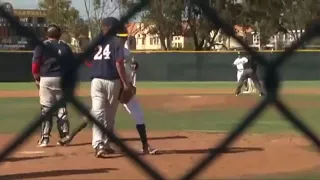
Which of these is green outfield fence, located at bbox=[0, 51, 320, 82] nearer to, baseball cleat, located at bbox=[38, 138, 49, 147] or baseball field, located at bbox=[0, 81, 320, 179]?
baseball field, located at bbox=[0, 81, 320, 179]

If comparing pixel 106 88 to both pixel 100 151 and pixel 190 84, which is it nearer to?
pixel 100 151

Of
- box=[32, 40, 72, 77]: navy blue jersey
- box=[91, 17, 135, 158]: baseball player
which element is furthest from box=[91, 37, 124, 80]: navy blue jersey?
box=[32, 40, 72, 77]: navy blue jersey

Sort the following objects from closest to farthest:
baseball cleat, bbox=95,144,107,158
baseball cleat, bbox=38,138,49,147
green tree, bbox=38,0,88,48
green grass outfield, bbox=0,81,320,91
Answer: green tree, bbox=38,0,88,48
baseball cleat, bbox=95,144,107,158
baseball cleat, bbox=38,138,49,147
green grass outfield, bbox=0,81,320,91

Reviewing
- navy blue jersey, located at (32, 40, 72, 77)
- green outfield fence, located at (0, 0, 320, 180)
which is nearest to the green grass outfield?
navy blue jersey, located at (32, 40, 72, 77)

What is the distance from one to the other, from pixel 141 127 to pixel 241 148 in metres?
1.28

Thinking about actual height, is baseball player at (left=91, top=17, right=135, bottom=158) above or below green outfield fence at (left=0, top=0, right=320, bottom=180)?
below

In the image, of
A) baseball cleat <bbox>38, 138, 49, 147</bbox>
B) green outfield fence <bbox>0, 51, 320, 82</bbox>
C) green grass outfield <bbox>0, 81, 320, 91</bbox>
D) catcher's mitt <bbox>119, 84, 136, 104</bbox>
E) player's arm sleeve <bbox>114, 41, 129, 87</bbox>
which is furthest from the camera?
green outfield fence <bbox>0, 51, 320, 82</bbox>

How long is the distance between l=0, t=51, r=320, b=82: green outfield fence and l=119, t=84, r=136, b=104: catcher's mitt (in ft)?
59.6

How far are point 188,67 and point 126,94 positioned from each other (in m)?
19.4

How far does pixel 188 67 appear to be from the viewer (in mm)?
26219

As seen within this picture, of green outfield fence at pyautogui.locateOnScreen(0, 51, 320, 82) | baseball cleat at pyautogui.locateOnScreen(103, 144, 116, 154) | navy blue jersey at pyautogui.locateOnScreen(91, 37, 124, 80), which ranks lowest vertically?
green outfield fence at pyautogui.locateOnScreen(0, 51, 320, 82)

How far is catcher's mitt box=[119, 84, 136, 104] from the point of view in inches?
270

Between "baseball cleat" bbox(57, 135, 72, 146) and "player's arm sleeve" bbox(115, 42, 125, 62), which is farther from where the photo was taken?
"baseball cleat" bbox(57, 135, 72, 146)

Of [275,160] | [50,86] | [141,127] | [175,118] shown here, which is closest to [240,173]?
[275,160]
